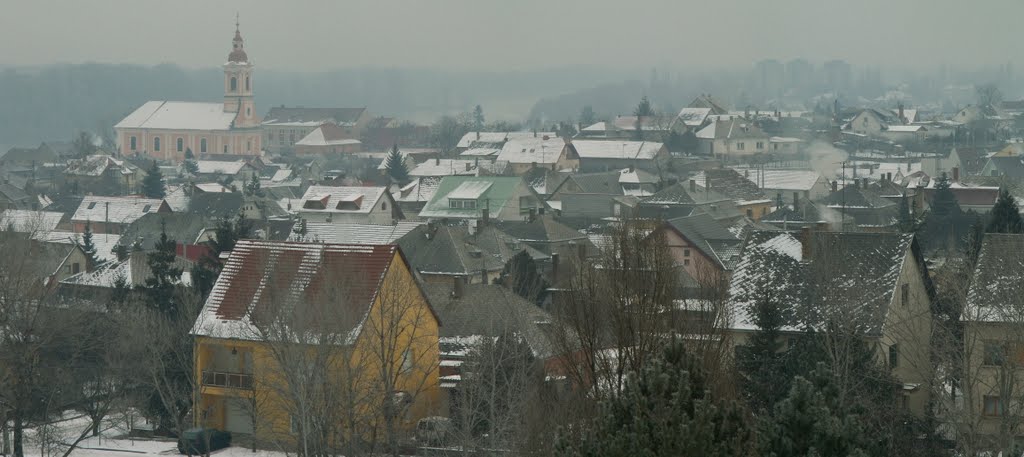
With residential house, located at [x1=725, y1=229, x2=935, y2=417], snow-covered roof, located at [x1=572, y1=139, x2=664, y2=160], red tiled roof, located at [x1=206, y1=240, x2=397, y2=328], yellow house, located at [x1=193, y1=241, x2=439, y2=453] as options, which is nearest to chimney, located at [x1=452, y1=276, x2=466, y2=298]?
yellow house, located at [x1=193, y1=241, x2=439, y2=453]

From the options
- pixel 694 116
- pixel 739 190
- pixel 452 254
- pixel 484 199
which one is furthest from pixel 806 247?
pixel 694 116

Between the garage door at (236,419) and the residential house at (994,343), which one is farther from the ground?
the residential house at (994,343)

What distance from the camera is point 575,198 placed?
60.4 meters

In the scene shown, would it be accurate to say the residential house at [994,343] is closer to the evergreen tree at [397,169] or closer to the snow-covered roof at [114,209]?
the snow-covered roof at [114,209]

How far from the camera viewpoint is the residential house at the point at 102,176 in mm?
79250

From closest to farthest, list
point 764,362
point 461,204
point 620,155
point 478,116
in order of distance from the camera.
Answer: point 764,362
point 461,204
point 620,155
point 478,116

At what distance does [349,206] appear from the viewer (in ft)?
175

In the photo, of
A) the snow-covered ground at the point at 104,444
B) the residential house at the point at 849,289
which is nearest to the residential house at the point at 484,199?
the snow-covered ground at the point at 104,444

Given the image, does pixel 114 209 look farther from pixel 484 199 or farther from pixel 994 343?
pixel 994 343

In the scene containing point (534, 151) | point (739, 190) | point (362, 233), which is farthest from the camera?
point (534, 151)

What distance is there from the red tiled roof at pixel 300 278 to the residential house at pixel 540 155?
52.8 metres

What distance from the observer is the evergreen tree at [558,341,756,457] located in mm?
11523

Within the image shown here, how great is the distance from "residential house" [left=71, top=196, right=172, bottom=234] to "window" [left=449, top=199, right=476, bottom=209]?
1003 centimetres

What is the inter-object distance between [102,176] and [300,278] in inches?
2358
